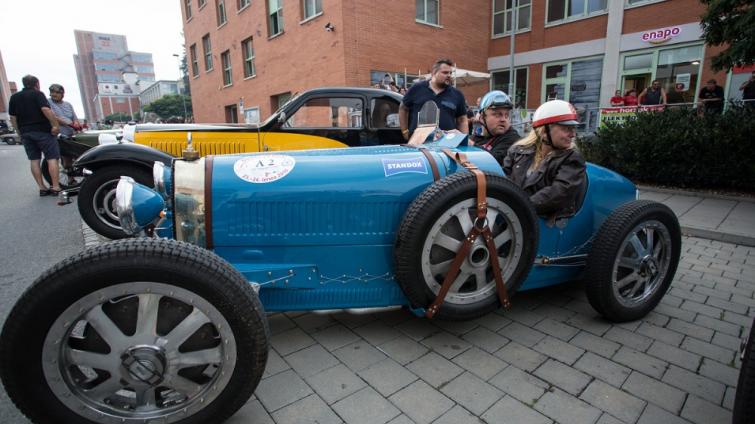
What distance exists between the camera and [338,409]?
6.50 ft

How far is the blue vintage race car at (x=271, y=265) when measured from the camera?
1.54m

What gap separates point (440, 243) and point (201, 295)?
131cm

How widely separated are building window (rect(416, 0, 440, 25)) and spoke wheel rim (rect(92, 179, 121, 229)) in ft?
45.4

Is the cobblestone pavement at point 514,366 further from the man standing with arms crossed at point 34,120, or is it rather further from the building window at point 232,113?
the building window at point 232,113

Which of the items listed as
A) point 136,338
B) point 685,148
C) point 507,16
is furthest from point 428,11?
point 136,338

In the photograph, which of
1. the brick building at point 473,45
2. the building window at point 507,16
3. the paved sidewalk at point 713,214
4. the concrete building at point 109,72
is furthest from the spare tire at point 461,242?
the concrete building at point 109,72

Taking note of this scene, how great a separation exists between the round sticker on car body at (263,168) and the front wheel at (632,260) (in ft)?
6.90

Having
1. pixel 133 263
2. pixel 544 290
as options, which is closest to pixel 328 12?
pixel 544 290

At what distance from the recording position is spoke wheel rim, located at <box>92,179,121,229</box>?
15.2 feet

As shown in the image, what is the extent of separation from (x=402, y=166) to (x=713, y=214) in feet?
18.7

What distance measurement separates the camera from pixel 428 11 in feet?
52.8

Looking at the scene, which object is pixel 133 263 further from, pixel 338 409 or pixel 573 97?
pixel 573 97

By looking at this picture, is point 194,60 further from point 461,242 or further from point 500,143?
point 461,242

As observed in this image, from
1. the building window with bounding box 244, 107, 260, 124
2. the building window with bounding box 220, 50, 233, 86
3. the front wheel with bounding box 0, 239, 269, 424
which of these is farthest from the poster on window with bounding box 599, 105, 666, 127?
the building window with bounding box 220, 50, 233, 86
